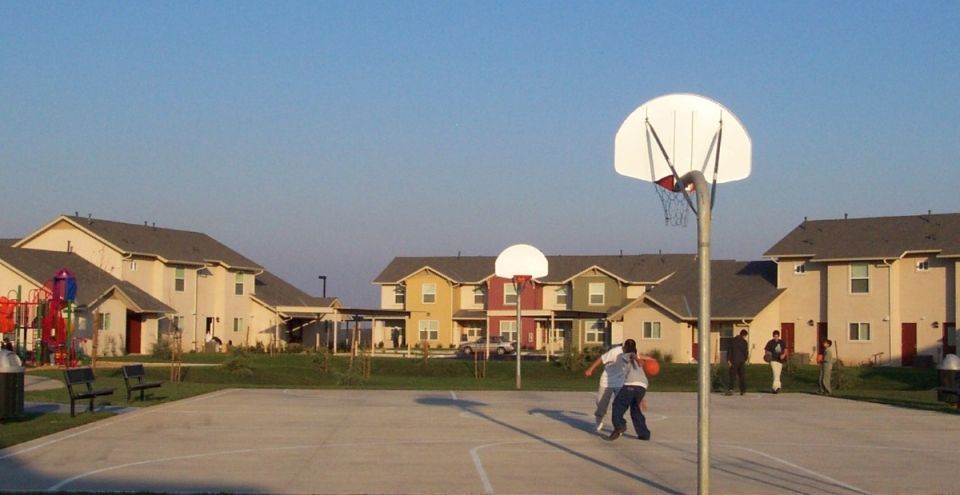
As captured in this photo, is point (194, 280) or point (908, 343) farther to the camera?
point (194, 280)

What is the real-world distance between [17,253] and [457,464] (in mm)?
47844

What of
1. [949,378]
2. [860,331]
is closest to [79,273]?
[860,331]

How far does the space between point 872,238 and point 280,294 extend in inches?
1550

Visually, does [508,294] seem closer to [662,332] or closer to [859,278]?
[662,332]

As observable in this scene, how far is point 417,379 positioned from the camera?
144 ft

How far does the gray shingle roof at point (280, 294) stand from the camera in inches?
3007

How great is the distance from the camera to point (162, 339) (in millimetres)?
62219

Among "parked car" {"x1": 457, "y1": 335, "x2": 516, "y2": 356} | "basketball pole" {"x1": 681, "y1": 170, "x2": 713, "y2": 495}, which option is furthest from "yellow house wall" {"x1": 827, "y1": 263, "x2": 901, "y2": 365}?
"basketball pole" {"x1": 681, "y1": 170, "x2": 713, "y2": 495}

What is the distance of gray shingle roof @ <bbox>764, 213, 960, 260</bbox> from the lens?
54750mm

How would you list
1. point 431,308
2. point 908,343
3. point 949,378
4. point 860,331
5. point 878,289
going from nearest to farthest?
1. point 949,378
2. point 908,343
3. point 878,289
4. point 860,331
5. point 431,308

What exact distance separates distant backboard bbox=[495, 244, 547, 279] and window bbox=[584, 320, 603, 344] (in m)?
37.9

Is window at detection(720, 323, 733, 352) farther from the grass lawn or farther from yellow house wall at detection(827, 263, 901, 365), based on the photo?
the grass lawn

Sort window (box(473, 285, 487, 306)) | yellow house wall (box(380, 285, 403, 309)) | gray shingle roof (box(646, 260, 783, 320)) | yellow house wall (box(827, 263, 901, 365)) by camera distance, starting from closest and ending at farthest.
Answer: yellow house wall (box(827, 263, 901, 365)), gray shingle roof (box(646, 260, 783, 320)), window (box(473, 285, 487, 306)), yellow house wall (box(380, 285, 403, 309))

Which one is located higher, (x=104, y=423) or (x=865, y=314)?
(x=865, y=314)
